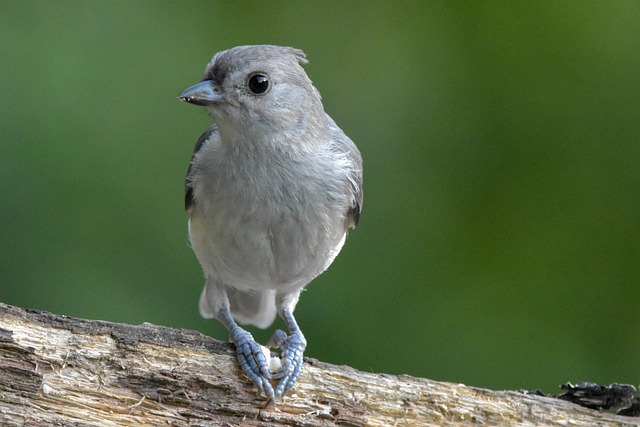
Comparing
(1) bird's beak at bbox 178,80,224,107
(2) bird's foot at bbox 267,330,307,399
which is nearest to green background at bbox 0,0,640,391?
(2) bird's foot at bbox 267,330,307,399

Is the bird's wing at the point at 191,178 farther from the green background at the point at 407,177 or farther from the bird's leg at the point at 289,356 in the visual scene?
the bird's leg at the point at 289,356

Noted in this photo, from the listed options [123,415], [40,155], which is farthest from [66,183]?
[123,415]

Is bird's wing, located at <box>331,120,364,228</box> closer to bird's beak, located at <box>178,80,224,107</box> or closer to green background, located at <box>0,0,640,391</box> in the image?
green background, located at <box>0,0,640,391</box>

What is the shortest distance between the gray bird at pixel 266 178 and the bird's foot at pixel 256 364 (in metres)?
0.16

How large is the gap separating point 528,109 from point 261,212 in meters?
1.80

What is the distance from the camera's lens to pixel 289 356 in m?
3.65

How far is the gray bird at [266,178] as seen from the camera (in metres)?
3.86

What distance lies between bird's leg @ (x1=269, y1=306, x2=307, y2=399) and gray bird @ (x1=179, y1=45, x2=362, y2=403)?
1 cm

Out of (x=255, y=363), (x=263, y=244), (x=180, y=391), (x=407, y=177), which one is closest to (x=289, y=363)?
(x=255, y=363)

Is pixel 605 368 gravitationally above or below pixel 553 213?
below

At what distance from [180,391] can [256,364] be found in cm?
32

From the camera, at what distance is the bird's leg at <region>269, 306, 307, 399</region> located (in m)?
3.47

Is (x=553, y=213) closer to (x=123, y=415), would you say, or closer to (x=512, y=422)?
(x=512, y=422)

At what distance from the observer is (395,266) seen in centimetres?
471
